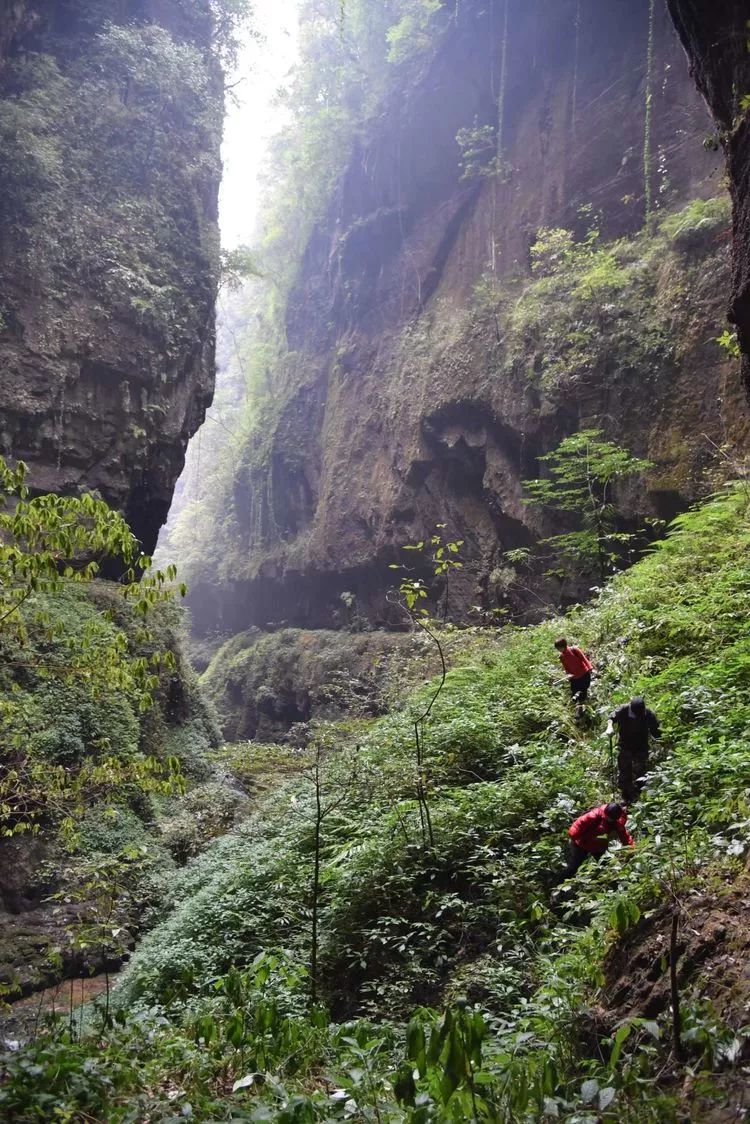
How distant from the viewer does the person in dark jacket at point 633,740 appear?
18.8 feet

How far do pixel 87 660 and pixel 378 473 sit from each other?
61.8ft

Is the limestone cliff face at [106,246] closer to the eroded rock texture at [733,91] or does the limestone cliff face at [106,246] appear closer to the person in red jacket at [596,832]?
the eroded rock texture at [733,91]

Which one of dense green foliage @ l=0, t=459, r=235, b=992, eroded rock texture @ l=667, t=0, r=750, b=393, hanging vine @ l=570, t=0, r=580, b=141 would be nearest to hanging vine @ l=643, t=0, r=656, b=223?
hanging vine @ l=570, t=0, r=580, b=141

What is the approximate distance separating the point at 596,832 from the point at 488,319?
56.9 ft

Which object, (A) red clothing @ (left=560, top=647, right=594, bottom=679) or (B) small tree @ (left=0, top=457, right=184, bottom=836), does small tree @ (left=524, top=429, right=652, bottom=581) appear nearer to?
(A) red clothing @ (left=560, top=647, right=594, bottom=679)

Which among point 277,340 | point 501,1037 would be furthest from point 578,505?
point 277,340

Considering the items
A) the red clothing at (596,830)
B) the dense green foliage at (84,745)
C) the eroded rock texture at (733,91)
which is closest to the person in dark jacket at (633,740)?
the red clothing at (596,830)

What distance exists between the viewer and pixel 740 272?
5.57m

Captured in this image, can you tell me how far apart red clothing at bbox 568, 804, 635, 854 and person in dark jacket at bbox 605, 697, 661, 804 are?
0.66 metres

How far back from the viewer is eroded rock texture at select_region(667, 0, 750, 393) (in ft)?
17.4

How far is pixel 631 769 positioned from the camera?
5.73 m

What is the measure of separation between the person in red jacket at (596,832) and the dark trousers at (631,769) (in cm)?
65

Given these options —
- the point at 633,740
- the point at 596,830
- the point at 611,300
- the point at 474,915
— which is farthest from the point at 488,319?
the point at 474,915

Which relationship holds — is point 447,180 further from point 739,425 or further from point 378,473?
point 739,425
